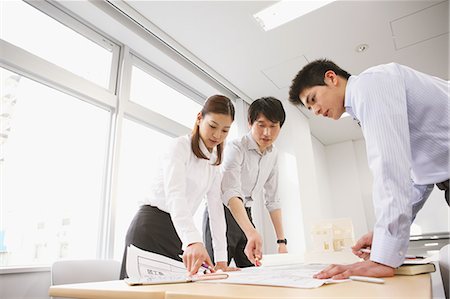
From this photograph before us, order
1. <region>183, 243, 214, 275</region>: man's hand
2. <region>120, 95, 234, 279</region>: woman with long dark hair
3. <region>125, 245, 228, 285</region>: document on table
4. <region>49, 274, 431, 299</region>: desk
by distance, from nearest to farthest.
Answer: <region>49, 274, 431, 299</region>: desk, <region>125, 245, 228, 285</region>: document on table, <region>183, 243, 214, 275</region>: man's hand, <region>120, 95, 234, 279</region>: woman with long dark hair

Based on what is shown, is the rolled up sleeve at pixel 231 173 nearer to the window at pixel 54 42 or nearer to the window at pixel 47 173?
the window at pixel 47 173

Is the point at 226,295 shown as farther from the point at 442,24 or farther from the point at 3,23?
the point at 442,24

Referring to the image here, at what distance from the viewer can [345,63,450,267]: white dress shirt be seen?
74 cm

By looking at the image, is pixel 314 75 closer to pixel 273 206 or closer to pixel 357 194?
pixel 273 206

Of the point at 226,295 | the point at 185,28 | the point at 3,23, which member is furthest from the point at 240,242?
the point at 3,23

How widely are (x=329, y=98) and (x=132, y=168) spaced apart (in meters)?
1.92

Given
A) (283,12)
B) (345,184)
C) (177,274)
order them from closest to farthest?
(177,274) < (283,12) < (345,184)

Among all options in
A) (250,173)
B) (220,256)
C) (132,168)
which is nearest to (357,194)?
(250,173)

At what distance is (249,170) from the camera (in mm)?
1944

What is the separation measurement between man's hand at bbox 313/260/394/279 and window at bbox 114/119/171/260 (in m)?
1.80

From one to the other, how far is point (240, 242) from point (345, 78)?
1.11 meters

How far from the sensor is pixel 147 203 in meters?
1.45

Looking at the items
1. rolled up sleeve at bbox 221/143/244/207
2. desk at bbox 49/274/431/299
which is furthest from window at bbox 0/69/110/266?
desk at bbox 49/274/431/299

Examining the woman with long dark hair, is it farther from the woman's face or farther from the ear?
the ear
